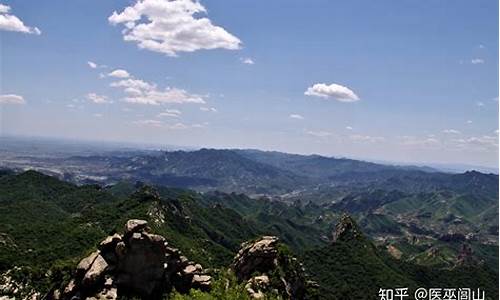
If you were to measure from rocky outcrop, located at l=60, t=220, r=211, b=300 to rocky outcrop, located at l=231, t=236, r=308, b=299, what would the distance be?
58.5ft

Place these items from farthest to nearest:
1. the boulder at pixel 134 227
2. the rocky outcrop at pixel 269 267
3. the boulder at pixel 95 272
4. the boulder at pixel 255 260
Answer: the boulder at pixel 255 260 < the rocky outcrop at pixel 269 267 < the boulder at pixel 134 227 < the boulder at pixel 95 272

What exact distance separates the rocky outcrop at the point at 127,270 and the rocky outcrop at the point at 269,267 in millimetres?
17843

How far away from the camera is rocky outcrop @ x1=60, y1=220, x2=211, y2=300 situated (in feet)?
192

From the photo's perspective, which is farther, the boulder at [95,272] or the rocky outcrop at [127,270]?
the rocky outcrop at [127,270]

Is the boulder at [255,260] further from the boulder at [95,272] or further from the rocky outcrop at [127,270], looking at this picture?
the boulder at [95,272]

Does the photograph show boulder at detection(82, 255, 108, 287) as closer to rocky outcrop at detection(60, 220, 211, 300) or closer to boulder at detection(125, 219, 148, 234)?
rocky outcrop at detection(60, 220, 211, 300)

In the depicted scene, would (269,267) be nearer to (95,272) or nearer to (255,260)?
(255,260)

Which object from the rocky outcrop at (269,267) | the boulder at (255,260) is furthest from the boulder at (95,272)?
the boulder at (255,260)

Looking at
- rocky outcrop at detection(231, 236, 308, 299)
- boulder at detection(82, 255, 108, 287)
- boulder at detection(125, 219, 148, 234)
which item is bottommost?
rocky outcrop at detection(231, 236, 308, 299)

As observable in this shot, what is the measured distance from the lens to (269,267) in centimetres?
8381

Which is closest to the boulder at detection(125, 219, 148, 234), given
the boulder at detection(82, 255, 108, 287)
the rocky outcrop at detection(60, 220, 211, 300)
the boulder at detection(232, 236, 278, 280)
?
the rocky outcrop at detection(60, 220, 211, 300)

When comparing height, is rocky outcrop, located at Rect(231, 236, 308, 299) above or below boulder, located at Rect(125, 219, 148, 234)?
→ below

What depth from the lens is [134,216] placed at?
158125 mm

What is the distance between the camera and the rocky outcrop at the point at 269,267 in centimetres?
8019
